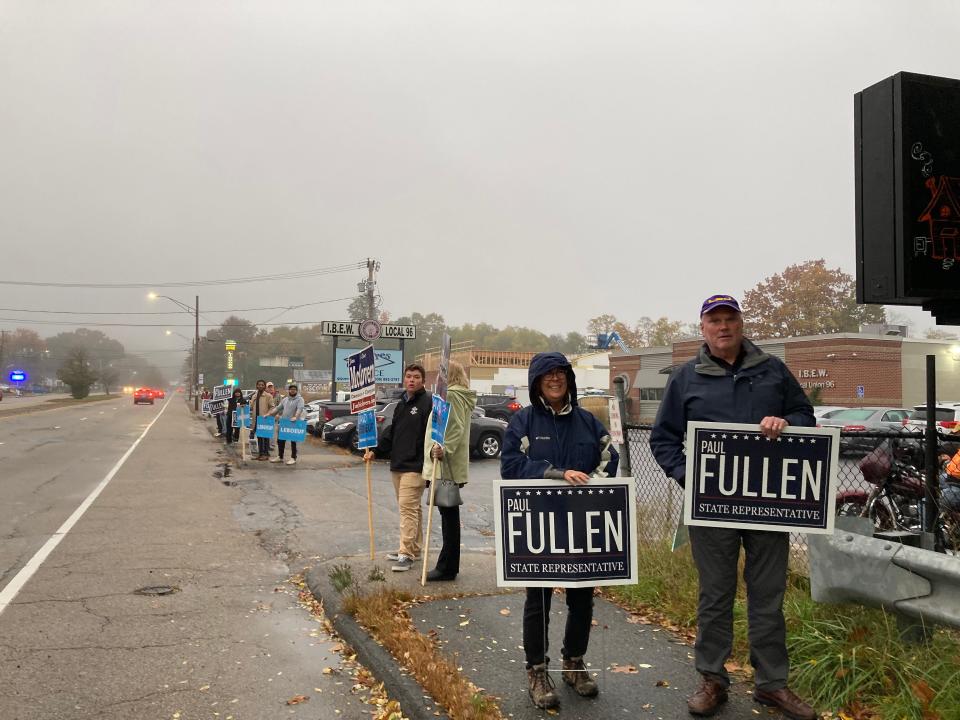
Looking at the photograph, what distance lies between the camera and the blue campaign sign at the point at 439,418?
6434 millimetres

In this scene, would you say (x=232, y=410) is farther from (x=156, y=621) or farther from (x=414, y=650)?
(x=414, y=650)

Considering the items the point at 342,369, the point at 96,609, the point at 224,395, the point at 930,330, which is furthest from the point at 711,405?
the point at 930,330

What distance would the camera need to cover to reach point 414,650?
4.58m

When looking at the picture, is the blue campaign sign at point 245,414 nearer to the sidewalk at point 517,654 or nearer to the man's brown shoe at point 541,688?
the sidewalk at point 517,654

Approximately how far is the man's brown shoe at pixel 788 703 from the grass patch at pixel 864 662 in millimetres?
249

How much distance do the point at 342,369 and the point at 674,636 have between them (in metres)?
26.7

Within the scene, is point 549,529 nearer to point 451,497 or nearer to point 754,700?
point 754,700

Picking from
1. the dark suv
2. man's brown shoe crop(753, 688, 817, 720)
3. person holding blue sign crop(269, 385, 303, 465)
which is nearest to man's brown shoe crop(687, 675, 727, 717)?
man's brown shoe crop(753, 688, 817, 720)

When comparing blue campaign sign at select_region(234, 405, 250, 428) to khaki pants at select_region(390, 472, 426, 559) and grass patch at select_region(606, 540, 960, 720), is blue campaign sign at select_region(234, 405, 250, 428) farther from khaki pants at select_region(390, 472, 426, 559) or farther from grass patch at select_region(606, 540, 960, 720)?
grass patch at select_region(606, 540, 960, 720)

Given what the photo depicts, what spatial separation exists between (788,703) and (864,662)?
1.82ft

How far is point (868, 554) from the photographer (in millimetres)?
3861

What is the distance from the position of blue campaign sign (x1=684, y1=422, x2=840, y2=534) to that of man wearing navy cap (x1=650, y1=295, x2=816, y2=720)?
9 cm

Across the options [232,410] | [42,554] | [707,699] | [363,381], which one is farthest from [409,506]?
[232,410]

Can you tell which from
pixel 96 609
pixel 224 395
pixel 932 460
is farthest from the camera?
pixel 224 395
